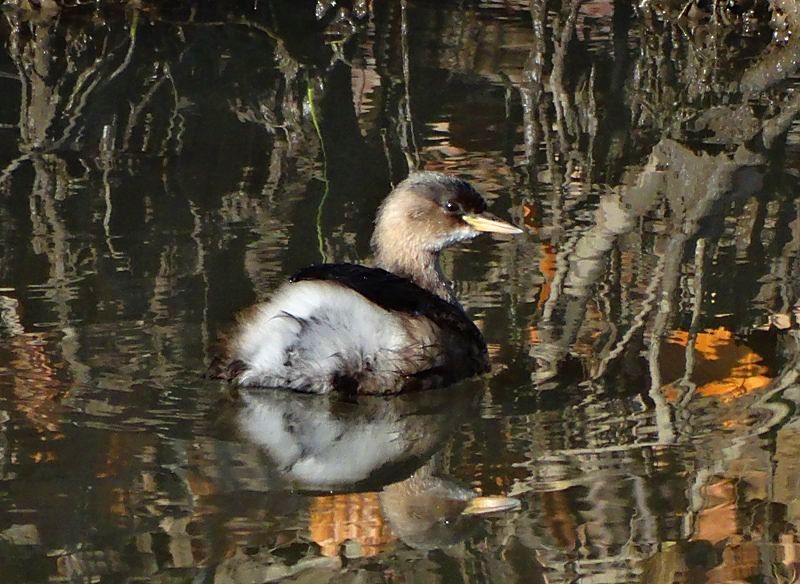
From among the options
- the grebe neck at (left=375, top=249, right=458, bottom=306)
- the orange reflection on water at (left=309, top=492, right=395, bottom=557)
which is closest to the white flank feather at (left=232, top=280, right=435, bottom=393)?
the orange reflection on water at (left=309, top=492, right=395, bottom=557)

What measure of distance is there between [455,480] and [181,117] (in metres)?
4.07

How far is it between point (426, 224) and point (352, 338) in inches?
34.6

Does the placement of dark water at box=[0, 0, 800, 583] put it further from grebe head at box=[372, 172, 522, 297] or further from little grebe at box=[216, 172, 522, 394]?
grebe head at box=[372, 172, 522, 297]

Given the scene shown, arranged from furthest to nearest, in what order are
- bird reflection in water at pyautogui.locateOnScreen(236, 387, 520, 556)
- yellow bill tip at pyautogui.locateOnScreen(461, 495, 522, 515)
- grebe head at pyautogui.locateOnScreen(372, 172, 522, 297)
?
grebe head at pyautogui.locateOnScreen(372, 172, 522, 297) → yellow bill tip at pyautogui.locateOnScreen(461, 495, 522, 515) → bird reflection in water at pyautogui.locateOnScreen(236, 387, 520, 556)

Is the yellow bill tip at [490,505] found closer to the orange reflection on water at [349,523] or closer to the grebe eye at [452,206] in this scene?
the orange reflection on water at [349,523]

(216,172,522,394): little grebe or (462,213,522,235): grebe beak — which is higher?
(462,213,522,235): grebe beak

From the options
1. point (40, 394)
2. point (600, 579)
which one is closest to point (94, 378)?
point (40, 394)

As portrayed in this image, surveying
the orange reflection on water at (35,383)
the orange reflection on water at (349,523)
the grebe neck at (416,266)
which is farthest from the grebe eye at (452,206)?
the orange reflection on water at (349,523)

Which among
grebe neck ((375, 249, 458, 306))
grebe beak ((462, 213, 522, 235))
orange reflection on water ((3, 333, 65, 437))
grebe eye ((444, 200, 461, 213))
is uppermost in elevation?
→ grebe eye ((444, 200, 461, 213))

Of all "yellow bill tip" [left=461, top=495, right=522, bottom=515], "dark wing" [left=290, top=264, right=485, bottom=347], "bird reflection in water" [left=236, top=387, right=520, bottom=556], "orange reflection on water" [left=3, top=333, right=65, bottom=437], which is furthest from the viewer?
"dark wing" [left=290, top=264, right=485, bottom=347]

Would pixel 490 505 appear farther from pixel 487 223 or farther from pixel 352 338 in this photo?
pixel 487 223

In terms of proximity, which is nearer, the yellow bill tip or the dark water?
the dark water

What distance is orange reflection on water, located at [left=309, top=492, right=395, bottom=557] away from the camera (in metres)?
3.64

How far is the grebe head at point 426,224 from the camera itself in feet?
17.5
